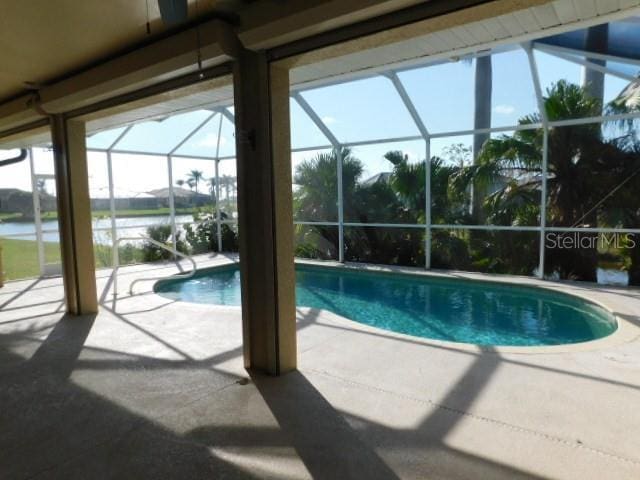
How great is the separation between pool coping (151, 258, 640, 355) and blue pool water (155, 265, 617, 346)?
9 centimetres

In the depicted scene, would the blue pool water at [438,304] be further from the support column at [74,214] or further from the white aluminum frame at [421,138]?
the support column at [74,214]

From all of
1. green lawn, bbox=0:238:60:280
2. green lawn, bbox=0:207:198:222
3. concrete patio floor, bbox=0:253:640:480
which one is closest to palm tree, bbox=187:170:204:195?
green lawn, bbox=0:207:198:222

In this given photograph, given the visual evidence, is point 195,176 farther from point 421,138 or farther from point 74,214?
point 74,214

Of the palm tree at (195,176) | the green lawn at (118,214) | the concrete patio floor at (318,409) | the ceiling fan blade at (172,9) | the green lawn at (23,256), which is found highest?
the palm tree at (195,176)

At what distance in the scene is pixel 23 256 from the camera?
1098 centimetres

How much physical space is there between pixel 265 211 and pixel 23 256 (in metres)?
10.4

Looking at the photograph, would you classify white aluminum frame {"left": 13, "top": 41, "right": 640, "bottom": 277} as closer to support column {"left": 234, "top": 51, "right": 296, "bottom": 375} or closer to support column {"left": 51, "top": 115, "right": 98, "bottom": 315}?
support column {"left": 51, "top": 115, "right": 98, "bottom": 315}

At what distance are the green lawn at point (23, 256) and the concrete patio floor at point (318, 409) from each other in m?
5.35

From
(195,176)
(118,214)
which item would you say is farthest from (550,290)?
(195,176)

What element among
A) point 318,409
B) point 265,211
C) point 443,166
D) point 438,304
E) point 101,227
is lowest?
point 438,304

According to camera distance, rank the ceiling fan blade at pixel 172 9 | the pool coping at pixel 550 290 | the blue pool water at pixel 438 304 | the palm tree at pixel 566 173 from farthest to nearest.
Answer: the palm tree at pixel 566 173 → the blue pool water at pixel 438 304 → the pool coping at pixel 550 290 → the ceiling fan blade at pixel 172 9

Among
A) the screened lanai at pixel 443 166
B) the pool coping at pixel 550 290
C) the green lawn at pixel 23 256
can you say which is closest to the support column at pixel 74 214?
the pool coping at pixel 550 290

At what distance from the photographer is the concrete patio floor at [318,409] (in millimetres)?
2365

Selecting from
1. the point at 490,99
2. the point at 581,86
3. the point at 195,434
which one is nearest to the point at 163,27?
the point at 195,434
